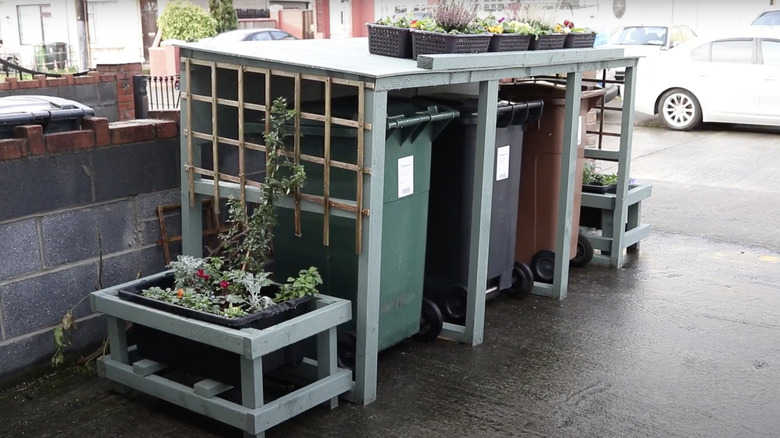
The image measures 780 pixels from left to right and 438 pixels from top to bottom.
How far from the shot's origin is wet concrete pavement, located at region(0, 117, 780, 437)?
4.15 m

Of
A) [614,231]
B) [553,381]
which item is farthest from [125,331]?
[614,231]

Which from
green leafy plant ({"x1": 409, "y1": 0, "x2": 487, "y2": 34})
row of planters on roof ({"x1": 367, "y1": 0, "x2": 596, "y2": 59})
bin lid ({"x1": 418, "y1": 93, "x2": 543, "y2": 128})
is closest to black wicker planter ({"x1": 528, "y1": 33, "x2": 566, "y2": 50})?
row of planters on roof ({"x1": 367, "y1": 0, "x2": 596, "y2": 59})

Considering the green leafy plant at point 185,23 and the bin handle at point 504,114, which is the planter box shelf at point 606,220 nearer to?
the bin handle at point 504,114

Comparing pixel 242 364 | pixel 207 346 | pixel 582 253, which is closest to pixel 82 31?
pixel 582 253

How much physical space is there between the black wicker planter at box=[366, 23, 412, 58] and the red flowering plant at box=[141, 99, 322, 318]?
0.78 metres

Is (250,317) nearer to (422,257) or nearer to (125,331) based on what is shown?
(125,331)

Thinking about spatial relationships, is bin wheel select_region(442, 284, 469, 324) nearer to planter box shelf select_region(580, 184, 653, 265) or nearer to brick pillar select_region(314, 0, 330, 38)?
planter box shelf select_region(580, 184, 653, 265)

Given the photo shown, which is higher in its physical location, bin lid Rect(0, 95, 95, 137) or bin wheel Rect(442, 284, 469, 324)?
bin lid Rect(0, 95, 95, 137)

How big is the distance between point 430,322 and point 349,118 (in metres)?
1.41

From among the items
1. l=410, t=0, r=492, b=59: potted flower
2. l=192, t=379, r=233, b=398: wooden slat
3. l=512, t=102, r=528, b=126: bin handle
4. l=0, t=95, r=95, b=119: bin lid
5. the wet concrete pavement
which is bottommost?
the wet concrete pavement

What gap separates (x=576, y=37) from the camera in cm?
588

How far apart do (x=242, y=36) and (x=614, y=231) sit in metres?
16.5

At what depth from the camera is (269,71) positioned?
14.0 feet

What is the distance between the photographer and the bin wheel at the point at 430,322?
201 inches
